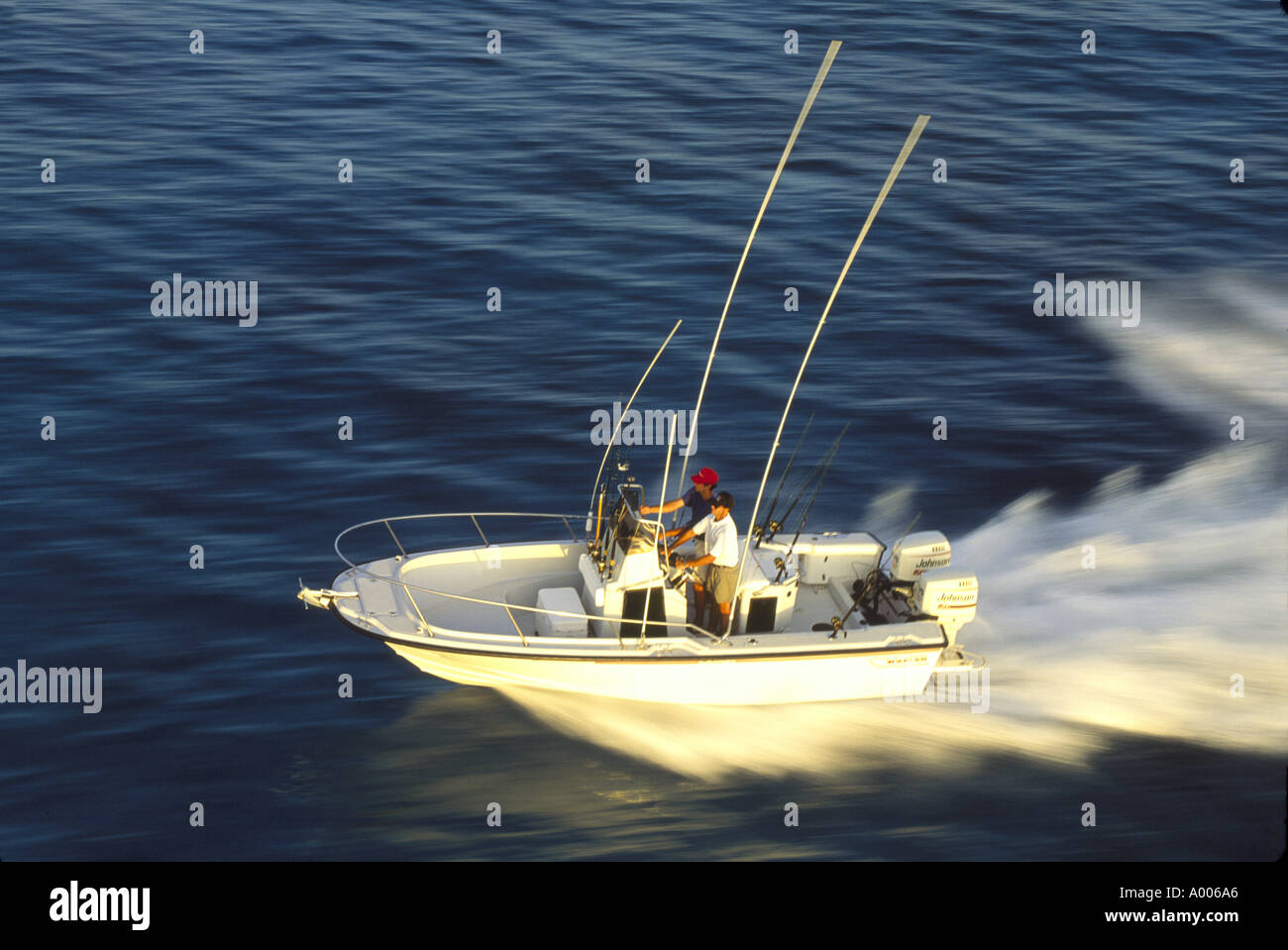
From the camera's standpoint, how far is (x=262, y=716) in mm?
13641

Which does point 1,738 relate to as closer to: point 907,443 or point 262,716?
point 262,716

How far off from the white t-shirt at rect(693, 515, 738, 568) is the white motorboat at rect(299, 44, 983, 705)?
0.42ft

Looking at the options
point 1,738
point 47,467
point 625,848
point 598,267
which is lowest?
point 625,848

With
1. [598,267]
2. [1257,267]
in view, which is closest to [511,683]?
[598,267]

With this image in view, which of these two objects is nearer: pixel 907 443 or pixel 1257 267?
pixel 907 443

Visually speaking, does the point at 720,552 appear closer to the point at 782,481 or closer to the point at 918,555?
the point at 918,555

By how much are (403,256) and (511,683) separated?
11.2 metres

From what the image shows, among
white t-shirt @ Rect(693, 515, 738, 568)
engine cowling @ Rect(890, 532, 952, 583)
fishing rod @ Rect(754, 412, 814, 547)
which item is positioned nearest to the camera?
white t-shirt @ Rect(693, 515, 738, 568)

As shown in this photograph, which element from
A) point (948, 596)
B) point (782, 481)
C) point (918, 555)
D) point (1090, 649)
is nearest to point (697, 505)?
point (782, 481)

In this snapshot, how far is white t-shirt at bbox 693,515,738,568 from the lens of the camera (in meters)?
13.2

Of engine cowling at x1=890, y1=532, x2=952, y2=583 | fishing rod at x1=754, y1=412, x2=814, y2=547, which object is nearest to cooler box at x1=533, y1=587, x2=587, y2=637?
fishing rod at x1=754, y1=412, x2=814, y2=547

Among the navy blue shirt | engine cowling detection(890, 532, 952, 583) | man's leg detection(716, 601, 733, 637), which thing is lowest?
man's leg detection(716, 601, 733, 637)

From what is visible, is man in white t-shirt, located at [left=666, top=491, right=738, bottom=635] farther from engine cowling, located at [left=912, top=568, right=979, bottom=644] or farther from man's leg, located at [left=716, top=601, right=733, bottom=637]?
engine cowling, located at [left=912, top=568, right=979, bottom=644]

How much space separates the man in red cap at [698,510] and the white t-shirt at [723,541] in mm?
257
